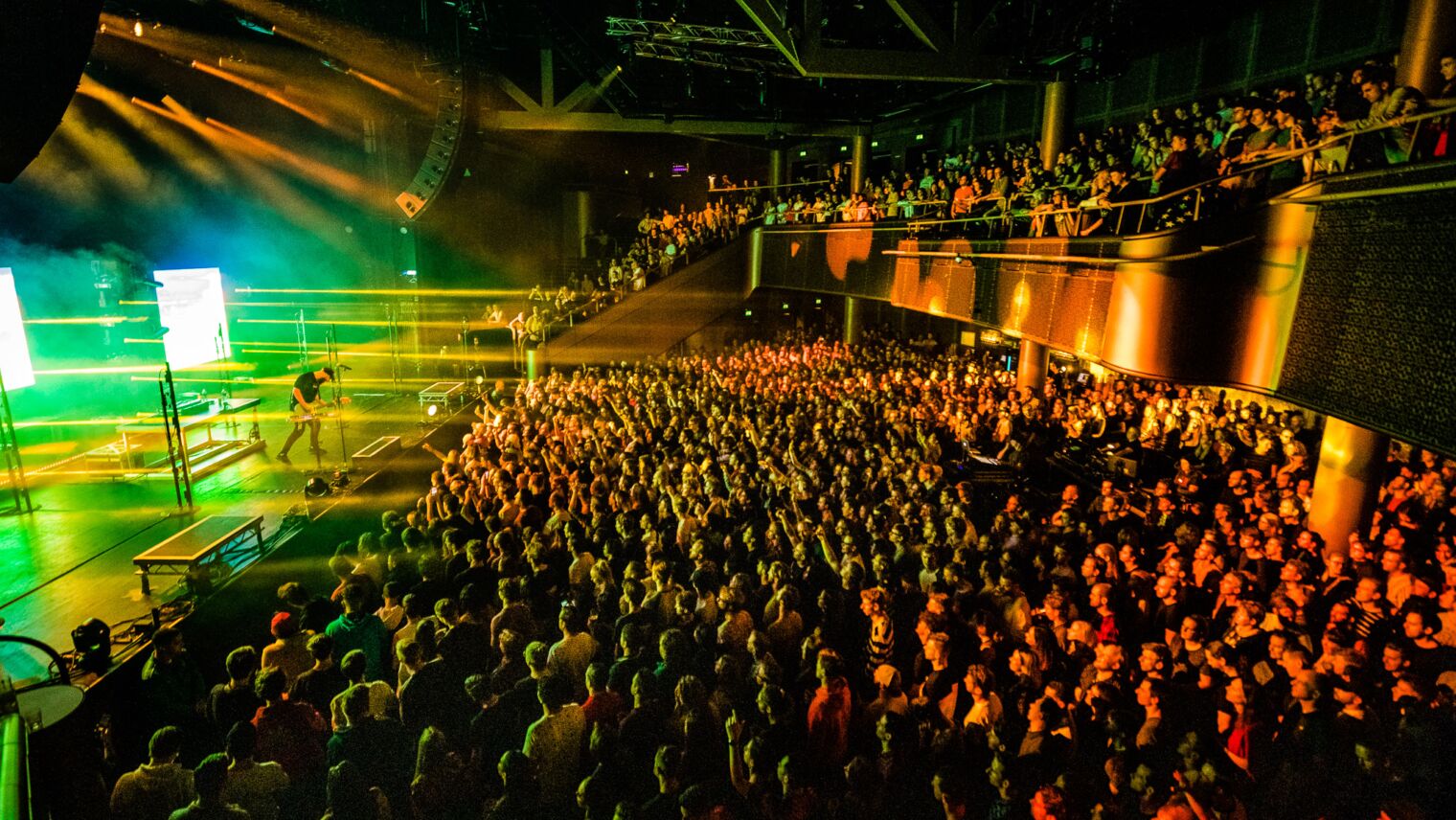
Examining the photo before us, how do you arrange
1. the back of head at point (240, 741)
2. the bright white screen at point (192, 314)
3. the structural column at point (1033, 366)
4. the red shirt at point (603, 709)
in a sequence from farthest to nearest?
the bright white screen at point (192, 314) → the structural column at point (1033, 366) → the red shirt at point (603, 709) → the back of head at point (240, 741)

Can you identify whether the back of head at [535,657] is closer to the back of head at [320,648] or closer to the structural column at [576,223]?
the back of head at [320,648]

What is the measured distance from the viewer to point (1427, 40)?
16.5ft

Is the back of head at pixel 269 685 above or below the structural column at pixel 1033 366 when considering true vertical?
below

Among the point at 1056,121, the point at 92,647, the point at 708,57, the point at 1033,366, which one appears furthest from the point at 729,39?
the point at 92,647

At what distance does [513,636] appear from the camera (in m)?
3.92

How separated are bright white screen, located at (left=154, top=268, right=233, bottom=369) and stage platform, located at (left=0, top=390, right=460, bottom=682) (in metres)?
3.11

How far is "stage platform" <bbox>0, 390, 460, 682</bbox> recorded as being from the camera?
5.49m

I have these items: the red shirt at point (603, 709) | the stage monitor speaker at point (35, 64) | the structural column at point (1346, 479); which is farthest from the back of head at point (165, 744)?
the structural column at point (1346, 479)

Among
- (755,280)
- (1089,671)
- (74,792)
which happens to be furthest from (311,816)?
(755,280)

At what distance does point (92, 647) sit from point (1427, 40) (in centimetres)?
1042

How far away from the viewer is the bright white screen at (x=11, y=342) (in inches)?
345

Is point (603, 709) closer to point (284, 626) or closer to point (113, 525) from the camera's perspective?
point (284, 626)

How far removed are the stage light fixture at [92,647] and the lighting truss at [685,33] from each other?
32.0 feet

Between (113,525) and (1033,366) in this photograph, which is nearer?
(113,525)
